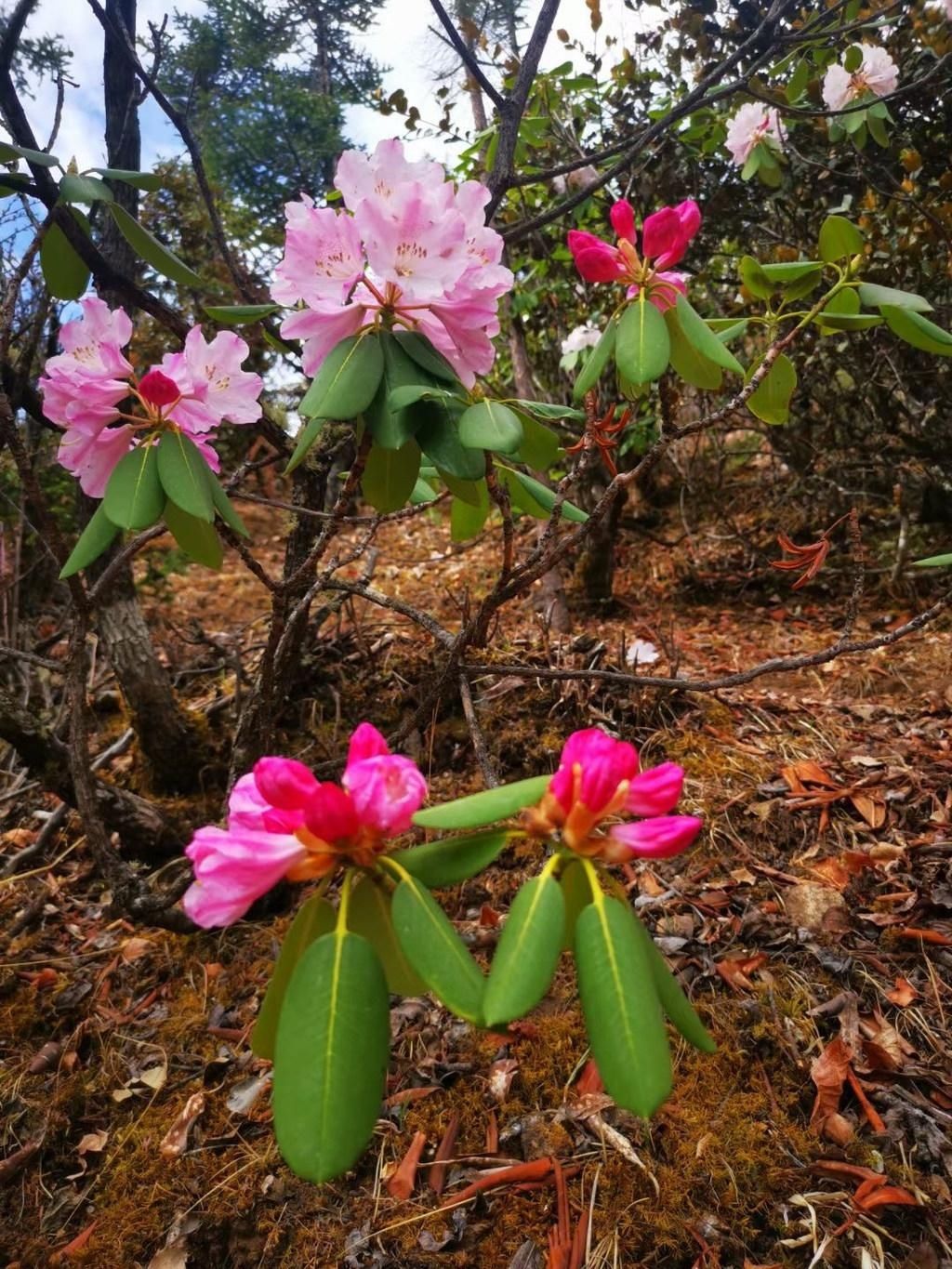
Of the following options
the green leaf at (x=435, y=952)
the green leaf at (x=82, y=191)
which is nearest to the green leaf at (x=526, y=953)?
the green leaf at (x=435, y=952)

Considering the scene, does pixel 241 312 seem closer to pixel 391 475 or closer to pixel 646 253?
pixel 391 475

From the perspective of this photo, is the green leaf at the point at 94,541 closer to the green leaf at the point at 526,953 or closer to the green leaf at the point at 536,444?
the green leaf at the point at 536,444

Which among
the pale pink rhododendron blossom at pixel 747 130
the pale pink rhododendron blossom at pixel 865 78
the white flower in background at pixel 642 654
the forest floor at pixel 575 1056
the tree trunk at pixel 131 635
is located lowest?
the forest floor at pixel 575 1056

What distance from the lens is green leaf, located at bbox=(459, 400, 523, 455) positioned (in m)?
0.78

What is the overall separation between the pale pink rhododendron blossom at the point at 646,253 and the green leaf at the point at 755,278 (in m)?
0.11

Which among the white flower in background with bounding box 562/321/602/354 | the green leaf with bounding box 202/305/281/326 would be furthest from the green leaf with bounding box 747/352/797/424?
the white flower in background with bounding box 562/321/602/354

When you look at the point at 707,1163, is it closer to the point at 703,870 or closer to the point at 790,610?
the point at 703,870

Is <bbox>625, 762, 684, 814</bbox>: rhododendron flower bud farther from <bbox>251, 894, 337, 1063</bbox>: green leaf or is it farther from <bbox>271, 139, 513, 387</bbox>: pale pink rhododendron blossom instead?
<bbox>271, 139, 513, 387</bbox>: pale pink rhododendron blossom

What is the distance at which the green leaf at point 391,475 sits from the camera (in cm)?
110

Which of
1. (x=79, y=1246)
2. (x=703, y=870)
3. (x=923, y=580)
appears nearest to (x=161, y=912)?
(x=79, y=1246)

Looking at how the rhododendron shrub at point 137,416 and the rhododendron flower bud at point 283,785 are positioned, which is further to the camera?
the rhododendron shrub at point 137,416

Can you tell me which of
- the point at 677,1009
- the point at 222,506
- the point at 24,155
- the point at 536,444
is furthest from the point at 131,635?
the point at 677,1009

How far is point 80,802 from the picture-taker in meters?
1.42

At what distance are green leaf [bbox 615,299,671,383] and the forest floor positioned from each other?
792 mm
